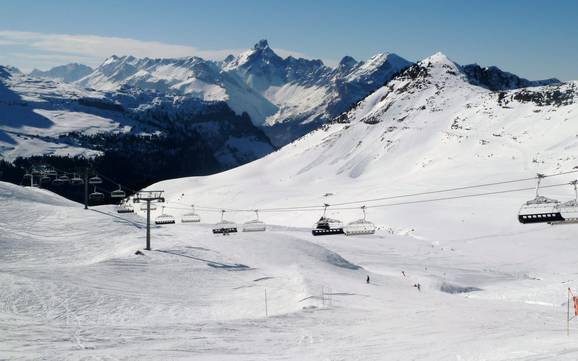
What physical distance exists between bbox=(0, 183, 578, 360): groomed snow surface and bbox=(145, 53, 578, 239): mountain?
521 inches

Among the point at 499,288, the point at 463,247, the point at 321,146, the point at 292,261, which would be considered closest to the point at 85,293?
the point at 292,261

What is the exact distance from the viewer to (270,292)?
155ft

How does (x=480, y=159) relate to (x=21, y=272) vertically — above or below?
above

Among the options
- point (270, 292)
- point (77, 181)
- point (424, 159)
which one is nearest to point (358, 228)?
→ point (270, 292)

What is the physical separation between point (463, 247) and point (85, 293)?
5000cm

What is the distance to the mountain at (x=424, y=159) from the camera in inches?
3777

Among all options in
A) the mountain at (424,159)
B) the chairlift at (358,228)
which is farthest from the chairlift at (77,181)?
the chairlift at (358,228)

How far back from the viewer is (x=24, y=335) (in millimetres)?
28500

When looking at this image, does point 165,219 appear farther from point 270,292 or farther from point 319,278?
point 270,292

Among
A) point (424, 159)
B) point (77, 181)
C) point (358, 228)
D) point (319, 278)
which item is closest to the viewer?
point (358, 228)

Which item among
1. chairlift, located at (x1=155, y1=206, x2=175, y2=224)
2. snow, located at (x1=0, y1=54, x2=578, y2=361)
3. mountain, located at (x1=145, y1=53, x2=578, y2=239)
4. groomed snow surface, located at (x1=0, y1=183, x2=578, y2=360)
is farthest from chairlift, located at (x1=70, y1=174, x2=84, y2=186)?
mountain, located at (x1=145, y1=53, x2=578, y2=239)

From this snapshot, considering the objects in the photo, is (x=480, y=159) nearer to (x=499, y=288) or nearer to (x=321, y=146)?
(x=321, y=146)

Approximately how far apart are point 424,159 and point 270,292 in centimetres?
10358

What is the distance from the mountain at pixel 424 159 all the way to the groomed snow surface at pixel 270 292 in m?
13.2
